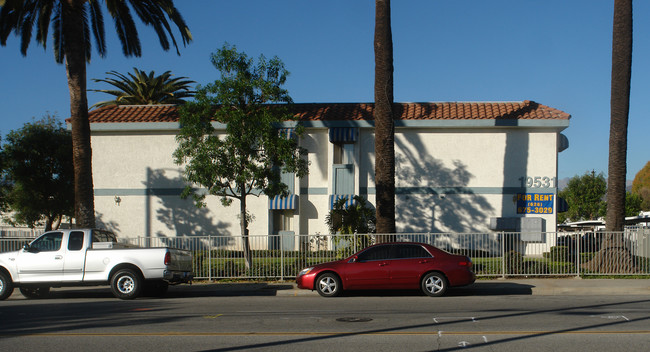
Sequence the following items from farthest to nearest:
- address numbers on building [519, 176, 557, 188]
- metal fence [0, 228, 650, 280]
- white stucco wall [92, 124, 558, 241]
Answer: white stucco wall [92, 124, 558, 241] < address numbers on building [519, 176, 557, 188] < metal fence [0, 228, 650, 280]

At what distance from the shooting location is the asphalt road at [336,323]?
8.51 m

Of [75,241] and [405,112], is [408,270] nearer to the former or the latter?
[75,241]

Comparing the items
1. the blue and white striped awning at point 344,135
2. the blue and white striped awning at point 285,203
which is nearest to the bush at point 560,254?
the blue and white striped awning at point 344,135

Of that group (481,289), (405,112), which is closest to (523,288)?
(481,289)

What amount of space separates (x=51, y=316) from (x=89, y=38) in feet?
43.9

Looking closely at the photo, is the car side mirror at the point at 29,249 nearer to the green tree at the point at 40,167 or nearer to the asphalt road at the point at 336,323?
the asphalt road at the point at 336,323

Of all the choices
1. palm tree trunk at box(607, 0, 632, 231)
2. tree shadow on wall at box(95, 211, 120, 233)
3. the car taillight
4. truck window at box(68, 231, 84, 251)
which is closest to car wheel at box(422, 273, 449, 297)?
the car taillight

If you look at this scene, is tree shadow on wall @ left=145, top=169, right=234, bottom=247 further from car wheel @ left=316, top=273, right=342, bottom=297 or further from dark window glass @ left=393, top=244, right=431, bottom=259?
dark window glass @ left=393, top=244, right=431, bottom=259

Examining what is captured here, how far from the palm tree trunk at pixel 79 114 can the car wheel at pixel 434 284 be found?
37.0 feet

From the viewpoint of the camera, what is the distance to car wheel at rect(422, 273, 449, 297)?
1441 centimetres

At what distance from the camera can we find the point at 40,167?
27.4 m

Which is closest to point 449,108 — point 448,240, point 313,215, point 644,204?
point 313,215

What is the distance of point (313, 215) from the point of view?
27.6 meters

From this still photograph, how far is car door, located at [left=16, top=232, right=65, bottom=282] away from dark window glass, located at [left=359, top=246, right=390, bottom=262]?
25.4 ft
